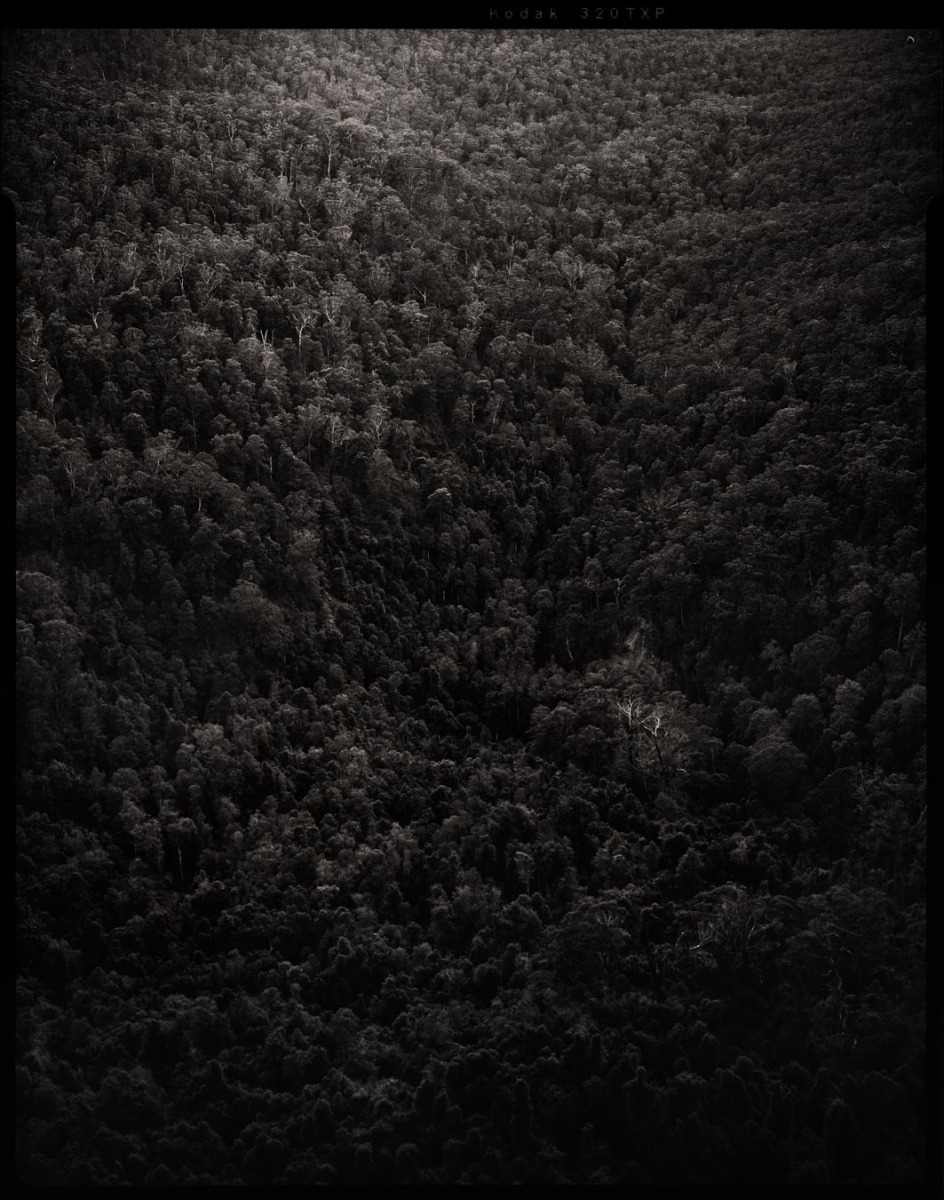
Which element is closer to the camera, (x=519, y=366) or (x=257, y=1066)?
(x=257, y=1066)

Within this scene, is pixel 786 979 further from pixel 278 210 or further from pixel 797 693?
pixel 278 210

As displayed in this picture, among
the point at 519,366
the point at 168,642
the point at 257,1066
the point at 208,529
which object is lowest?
the point at 257,1066

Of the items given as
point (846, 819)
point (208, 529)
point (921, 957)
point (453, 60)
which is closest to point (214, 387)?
point (208, 529)

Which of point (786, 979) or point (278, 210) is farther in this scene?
point (278, 210)

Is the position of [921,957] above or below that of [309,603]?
below

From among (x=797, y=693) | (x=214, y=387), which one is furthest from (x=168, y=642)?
(x=797, y=693)

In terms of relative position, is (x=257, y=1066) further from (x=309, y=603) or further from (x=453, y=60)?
(x=453, y=60)
